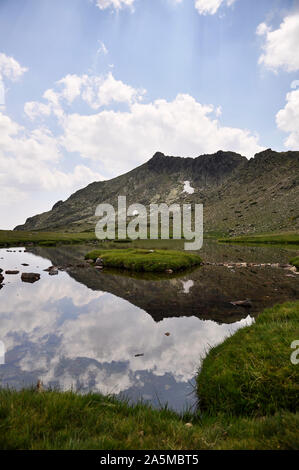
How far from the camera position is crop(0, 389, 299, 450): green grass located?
4.48 meters

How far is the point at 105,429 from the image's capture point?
5301mm

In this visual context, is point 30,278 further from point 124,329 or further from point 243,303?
point 243,303

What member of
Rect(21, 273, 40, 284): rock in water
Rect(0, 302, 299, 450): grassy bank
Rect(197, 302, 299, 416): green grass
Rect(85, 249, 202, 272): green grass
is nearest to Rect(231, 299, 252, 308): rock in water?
Rect(197, 302, 299, 416): green grass

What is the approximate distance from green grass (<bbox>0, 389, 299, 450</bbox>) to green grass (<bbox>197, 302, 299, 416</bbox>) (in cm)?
142

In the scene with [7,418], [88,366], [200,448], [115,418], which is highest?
[7,418]

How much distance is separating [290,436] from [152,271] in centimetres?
3659

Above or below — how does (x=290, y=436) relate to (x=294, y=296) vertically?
above

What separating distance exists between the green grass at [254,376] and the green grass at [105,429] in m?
1.42

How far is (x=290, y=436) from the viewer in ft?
14.4

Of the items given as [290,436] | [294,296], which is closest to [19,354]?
[290,436]

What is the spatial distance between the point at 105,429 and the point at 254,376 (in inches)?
206
